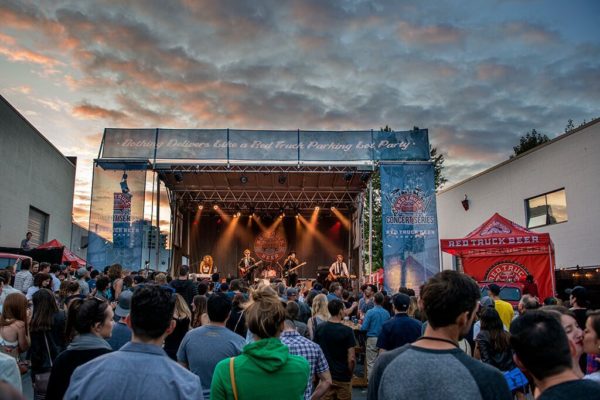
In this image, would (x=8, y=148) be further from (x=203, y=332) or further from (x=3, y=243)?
(x=203, y=332)

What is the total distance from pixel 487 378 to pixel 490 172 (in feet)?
64.7

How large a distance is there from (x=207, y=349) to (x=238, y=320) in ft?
7.55

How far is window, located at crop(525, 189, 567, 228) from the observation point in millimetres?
15531

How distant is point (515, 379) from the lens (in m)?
4.20

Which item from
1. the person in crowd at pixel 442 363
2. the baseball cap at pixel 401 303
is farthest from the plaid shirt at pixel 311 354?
the baseball cap at pixel 401 303

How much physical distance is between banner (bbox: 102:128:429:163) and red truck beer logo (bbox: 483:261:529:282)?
409 centimetres

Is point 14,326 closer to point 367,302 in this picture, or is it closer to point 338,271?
point 367,302

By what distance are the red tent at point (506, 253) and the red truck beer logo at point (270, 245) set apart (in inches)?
447

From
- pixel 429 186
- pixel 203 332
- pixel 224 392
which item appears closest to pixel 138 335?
pixel 224 392

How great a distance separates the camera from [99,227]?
1520 cm

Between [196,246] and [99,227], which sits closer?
[99,227]

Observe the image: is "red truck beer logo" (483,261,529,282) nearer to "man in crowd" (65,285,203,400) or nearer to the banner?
the banner

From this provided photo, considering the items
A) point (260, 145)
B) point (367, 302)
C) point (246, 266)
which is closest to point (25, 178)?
point (246, 266)

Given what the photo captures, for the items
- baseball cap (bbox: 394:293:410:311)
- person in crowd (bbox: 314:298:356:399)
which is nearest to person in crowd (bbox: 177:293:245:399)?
person in crowd (bbox: 314:298:356:399)
